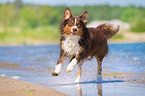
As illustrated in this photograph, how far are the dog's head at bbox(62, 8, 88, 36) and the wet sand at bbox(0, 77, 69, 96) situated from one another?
165cm

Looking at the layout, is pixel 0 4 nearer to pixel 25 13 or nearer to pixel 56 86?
pixel 25 13

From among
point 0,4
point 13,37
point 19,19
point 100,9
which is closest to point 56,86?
point 100,9

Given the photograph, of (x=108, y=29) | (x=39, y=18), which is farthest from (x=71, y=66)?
(x=39, y=18)

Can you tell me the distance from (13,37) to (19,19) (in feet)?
48.7

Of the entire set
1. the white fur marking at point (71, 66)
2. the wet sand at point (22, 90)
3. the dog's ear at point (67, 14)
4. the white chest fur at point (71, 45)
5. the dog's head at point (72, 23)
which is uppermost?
the dog's ear at point (67, 14)

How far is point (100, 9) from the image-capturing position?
2411 inches

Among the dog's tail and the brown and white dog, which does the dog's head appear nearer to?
the brown and white dog

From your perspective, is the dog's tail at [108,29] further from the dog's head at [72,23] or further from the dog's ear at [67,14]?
the dog's ear at [67,14]

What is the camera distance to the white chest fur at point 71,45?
26.3 ft

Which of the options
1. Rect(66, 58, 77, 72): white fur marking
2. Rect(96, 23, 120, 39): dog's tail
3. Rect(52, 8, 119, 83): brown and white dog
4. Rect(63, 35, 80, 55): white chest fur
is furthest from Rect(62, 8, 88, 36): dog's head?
Rect(96, 23, 120, 39): dog's tail

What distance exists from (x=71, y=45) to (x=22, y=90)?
2004mm

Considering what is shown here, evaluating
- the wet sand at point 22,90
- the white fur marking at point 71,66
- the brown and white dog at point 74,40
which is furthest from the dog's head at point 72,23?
the wet sand at point 22,90

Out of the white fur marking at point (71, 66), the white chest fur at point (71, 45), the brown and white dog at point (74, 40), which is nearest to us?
the white fur marking at point (71, 66)

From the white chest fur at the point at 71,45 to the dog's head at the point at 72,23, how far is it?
14cm
